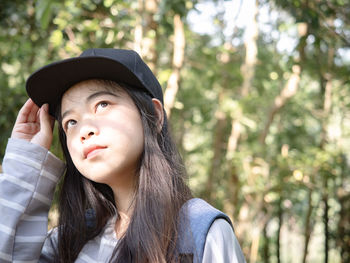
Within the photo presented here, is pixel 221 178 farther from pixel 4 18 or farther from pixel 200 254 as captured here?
pixel 200 254

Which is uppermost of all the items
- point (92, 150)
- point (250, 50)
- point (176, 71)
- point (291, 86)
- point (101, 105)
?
point (101, 105)

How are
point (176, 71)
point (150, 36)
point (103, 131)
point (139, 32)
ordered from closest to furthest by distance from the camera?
point (103, 131), point (150, 36), point (139, 32), point (176, 71)

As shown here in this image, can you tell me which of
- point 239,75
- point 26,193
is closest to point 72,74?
point 26,193

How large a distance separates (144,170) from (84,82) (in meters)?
0.34

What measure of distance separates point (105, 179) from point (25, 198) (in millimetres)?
287

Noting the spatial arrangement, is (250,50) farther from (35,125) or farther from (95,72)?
(95,72)

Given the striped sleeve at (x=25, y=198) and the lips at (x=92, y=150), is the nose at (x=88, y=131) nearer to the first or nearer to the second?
the lips at (x=92, y=150)

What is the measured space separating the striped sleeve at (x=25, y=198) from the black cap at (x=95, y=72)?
0.21m

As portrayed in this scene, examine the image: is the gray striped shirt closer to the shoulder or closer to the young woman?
the young woman

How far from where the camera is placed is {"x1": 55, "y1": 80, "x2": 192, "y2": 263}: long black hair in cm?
129

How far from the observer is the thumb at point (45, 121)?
1.58 meters

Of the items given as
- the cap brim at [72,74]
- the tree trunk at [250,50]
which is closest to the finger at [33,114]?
the cap brim at [72,74]

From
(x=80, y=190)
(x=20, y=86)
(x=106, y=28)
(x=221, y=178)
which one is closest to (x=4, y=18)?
(x=20, y=86)

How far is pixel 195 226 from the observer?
127 centimetres
